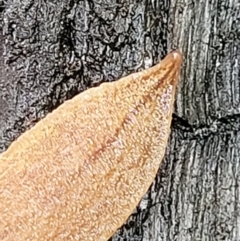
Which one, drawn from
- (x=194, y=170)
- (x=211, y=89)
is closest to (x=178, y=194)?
(x=194, y=170)

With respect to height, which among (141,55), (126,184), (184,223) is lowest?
(184,223)

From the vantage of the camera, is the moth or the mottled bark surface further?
the mottled bark surface

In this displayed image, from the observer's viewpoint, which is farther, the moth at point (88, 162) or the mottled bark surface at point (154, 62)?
the mottled bark surface at point (154, 62)

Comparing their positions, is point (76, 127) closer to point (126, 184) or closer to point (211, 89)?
point (126, 184)

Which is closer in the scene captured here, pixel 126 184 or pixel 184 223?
pixel 126 184

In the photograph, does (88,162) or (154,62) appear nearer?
(88,162)
